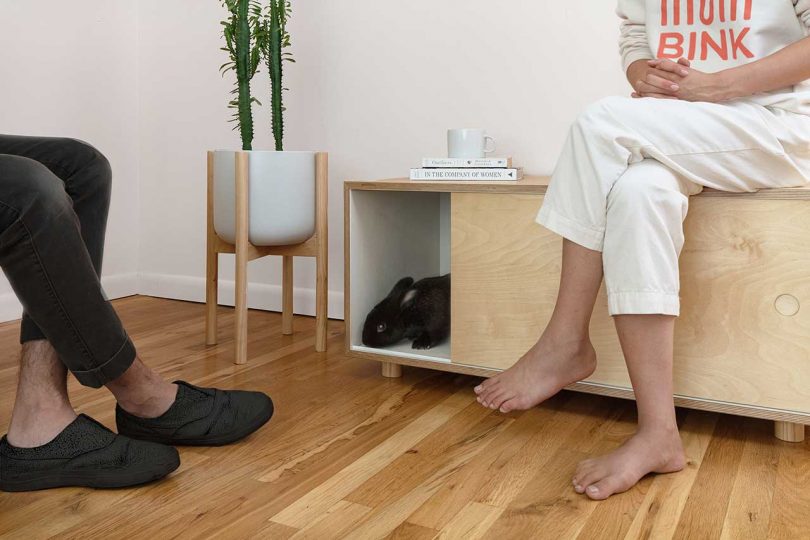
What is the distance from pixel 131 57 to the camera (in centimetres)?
270

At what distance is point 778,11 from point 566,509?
937 millimetres

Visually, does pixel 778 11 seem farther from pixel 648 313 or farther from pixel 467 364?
pixel 467 364

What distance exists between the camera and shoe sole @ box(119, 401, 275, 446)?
4.21 ft

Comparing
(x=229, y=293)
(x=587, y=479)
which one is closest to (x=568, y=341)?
(x=587, y=479)

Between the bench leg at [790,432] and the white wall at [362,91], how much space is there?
898 mm

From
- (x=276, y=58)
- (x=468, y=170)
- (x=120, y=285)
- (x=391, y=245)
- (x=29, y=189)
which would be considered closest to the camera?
(x=29, y=189)

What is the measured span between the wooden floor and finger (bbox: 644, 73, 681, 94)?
2.03ft

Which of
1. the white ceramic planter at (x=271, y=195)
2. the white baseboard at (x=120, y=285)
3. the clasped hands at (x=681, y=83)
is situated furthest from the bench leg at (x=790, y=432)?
the white baseboard at (x=120, y=285)

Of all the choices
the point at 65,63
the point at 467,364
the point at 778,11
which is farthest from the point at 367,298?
the point at 65,63

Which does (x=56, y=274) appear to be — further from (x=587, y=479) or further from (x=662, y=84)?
(x=662, y=84)

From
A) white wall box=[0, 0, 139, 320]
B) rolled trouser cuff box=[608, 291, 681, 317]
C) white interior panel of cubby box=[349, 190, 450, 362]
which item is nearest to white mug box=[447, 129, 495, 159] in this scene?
white interior panel of cubby box=[349, 190, 450, 362]

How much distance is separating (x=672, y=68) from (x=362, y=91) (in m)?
1.12

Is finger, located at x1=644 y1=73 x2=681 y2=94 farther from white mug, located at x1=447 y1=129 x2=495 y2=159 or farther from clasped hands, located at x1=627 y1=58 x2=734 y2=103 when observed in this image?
white mug, located at x1=447 y1=129 x2=495 y2=159

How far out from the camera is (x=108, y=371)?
43.0 inches
